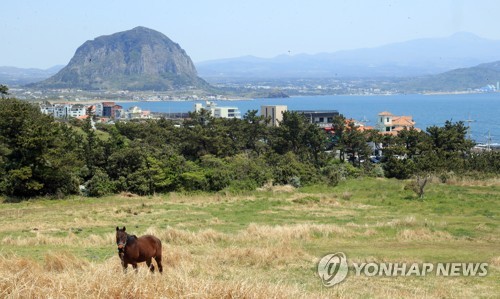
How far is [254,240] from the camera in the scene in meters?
13.2

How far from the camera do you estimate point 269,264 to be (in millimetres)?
10461

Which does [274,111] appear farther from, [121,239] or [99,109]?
[99,109]

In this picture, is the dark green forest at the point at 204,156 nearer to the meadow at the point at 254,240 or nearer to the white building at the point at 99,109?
the meadow at the point at 254,240

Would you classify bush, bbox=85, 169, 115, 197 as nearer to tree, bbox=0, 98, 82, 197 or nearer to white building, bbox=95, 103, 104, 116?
tree, bbox=0, 98, 82, 197

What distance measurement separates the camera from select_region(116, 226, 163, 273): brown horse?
744cm

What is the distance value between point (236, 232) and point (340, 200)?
31.1 feet

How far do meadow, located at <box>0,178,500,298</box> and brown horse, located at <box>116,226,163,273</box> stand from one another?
0.90 feet

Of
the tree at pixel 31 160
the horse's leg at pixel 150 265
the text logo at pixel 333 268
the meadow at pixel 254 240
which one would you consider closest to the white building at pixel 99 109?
the tree at pixel 31 160

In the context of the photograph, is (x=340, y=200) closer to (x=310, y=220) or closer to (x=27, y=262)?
(x=310, y=220)

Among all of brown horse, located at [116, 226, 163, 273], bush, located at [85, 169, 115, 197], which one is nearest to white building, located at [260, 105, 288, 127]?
bush, located at [85, 169, 115, 197]

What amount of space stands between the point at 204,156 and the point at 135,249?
89.4 feet

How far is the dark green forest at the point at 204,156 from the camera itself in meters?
25.8

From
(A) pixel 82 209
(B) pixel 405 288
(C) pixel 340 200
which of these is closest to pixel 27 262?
(B) pixel 405 288

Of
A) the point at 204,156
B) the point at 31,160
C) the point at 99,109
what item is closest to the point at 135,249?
the point at 31,160
